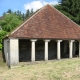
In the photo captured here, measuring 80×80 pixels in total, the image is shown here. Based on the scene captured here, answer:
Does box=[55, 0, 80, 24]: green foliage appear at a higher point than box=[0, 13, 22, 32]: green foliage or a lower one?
higher

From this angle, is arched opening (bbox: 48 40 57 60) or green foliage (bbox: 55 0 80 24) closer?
arched opening (bbox: 48 40 57 60)

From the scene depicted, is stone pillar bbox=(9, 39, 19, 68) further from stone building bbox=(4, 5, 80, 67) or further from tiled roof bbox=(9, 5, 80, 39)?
tiled roof bbox=(9, 5, 80, 39)

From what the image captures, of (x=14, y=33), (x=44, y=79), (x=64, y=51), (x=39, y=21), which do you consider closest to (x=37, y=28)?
(x=39, y=21)

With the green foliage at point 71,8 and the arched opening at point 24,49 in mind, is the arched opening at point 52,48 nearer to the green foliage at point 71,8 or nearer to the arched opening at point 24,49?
the arched opening at point 24,49

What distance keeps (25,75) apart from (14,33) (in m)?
7.50

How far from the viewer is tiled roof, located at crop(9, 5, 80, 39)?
2627 centimetres

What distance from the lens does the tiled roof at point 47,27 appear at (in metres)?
26.3

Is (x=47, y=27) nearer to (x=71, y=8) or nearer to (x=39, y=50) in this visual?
(x=39, y=50)

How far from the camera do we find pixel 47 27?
28047mm

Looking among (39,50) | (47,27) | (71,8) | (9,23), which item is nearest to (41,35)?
(47,27)

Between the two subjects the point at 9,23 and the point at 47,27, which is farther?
the point at 9,23

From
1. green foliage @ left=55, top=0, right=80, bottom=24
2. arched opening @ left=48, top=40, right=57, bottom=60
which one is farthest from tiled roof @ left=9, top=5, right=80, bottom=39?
green foliage @ left=55, top=0, right=80, bottom=24

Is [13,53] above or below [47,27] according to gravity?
below

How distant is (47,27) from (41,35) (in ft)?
5.82
